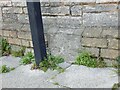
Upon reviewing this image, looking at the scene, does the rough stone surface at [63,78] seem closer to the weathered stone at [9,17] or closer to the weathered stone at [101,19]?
the weathered stone at [101,19]

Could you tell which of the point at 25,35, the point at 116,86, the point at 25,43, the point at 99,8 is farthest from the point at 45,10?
the point at 116,86

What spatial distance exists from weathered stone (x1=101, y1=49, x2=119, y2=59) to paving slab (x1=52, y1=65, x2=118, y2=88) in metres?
0.17

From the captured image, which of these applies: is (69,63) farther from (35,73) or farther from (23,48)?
(23,48)

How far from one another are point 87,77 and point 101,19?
783mm

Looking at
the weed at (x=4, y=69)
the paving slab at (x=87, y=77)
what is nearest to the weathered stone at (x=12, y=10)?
the weed at (x=4, y=69)

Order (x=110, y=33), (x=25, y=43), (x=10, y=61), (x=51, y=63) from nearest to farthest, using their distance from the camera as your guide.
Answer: (x=110, y=33) → (x=51, y=63) → (x=10, y=61) → (x=25, y=43)

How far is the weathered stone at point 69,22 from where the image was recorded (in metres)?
3.49

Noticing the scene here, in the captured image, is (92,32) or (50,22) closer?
(92,32)

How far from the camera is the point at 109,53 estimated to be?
3.20 m

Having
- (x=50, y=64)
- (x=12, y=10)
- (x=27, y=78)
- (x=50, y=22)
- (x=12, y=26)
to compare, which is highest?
(x=12, y=10)

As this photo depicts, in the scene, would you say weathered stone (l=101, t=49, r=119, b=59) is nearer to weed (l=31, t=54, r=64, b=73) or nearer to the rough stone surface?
the rough stone surface

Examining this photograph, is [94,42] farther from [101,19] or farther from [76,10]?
[76,10]

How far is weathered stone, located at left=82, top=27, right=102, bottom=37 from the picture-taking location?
3255 mm

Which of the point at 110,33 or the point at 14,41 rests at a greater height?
the point at 110,33
